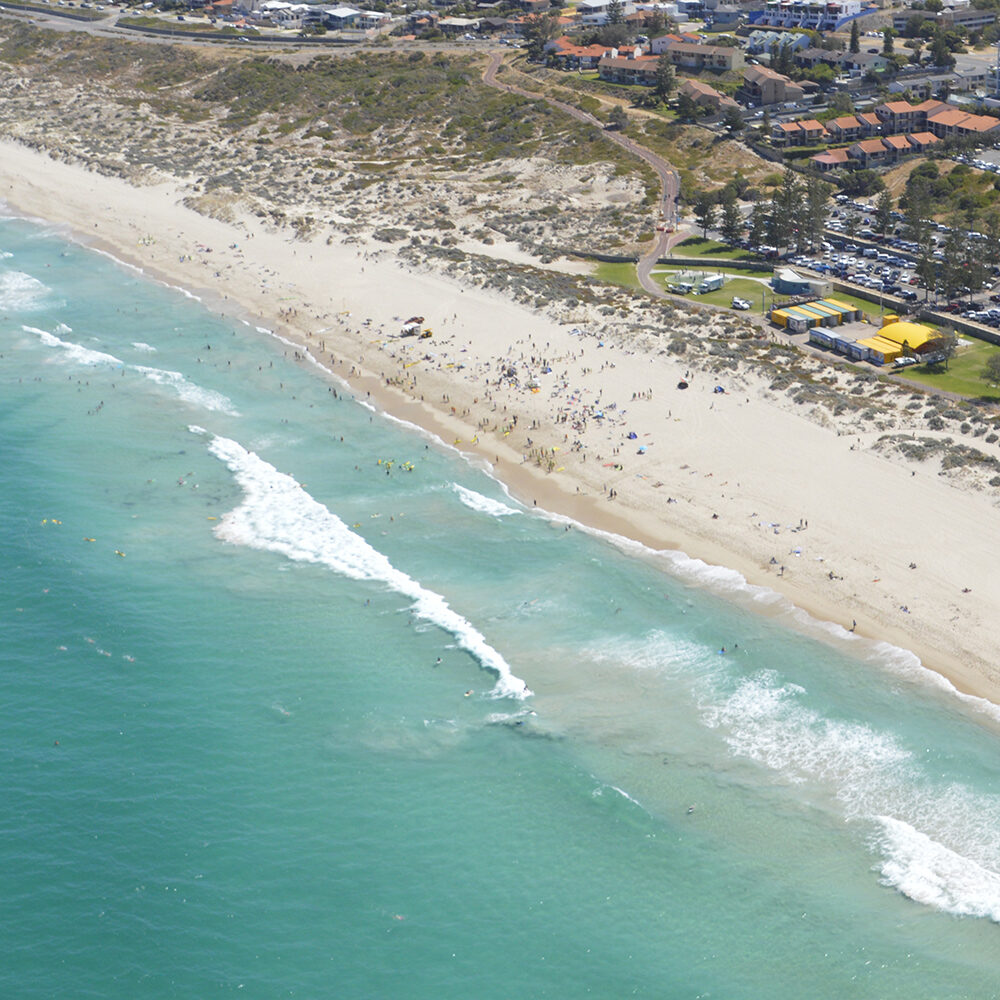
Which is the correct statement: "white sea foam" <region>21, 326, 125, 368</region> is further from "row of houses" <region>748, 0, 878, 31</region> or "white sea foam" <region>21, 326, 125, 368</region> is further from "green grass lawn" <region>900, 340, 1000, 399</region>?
"row of houses" <region>748, 0, 878, 31</region>

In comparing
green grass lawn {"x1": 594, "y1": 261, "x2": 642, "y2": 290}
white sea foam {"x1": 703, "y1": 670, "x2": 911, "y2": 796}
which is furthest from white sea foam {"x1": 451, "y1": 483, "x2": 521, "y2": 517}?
green grass lawn {"x1": 594, "y1": 261, "x2": 642, "y2": 290}

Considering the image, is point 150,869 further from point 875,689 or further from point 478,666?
point 875,689

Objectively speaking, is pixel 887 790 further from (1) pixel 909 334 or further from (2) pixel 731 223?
(2) pixel 731 223

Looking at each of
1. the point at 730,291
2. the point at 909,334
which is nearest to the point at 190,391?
the point at 730,291

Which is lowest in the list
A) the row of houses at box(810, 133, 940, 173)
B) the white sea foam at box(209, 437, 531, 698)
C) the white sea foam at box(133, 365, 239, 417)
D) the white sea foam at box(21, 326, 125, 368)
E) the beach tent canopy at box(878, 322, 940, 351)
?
the white sea foam at box(209, 437, 531, 698)

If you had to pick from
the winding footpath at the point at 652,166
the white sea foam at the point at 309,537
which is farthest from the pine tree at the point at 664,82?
the white sea foam at the point at 309,537
